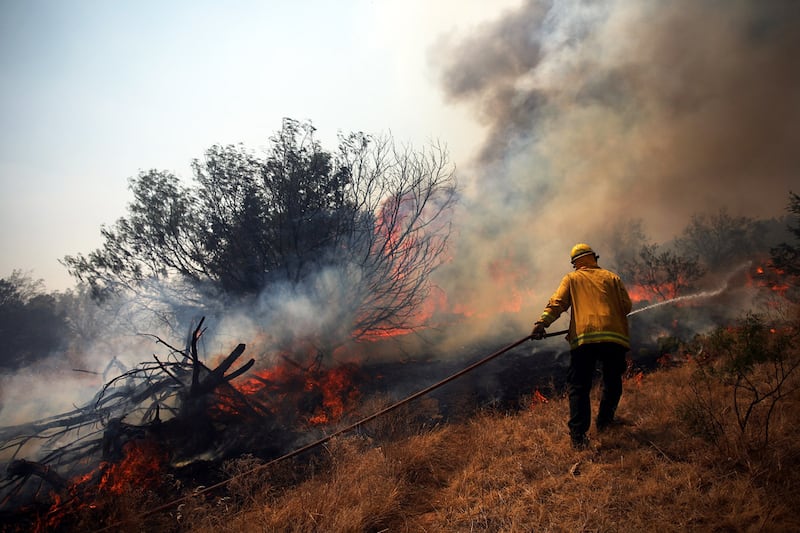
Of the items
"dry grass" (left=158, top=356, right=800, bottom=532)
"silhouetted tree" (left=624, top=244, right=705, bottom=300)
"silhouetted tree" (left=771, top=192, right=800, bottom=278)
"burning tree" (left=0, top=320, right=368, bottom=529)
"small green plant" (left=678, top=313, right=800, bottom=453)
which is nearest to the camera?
"dry grass" (left=158, top=356, right=800, bottom=532)

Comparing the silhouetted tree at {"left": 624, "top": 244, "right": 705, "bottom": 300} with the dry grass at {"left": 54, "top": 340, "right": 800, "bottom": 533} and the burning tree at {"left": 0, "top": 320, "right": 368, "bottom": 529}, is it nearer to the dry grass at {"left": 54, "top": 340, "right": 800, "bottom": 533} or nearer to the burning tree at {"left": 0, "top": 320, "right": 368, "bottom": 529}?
the dry grass at {"left": 54, "top": 340, "right": 800, "bottom": 533}

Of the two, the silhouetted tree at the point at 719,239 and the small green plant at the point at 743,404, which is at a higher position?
the silhouetted tree at the point at 719,239

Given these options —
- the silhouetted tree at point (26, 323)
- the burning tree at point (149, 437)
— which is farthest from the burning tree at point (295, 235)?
the silhouetted tree at point (26, 323)

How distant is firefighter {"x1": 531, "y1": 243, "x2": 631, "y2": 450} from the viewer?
3.57m

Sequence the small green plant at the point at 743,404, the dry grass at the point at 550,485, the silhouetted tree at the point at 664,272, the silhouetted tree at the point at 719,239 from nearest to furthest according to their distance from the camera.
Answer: the dry grass at the point at 550,485
the small green plant at the point at 743,404
the silhouetted tree at the point at 664,272
the silhouetted tree at the point at 719,239

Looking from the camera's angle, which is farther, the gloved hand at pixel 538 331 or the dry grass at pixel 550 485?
the gloved hand at pixel 538 331

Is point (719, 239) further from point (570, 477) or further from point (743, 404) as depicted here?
point (570, 477)

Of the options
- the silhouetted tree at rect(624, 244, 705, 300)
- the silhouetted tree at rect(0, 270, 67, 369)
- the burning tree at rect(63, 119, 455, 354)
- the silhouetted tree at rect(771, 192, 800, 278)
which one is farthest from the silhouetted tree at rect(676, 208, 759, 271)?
the silhouetted tree at rect(0, 270, 67, 369)

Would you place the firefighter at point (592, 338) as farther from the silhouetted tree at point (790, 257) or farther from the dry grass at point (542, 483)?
the silhouetted tree at point (790, 257)

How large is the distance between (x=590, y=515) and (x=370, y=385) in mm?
6183

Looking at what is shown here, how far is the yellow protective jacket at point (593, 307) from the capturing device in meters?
3.56

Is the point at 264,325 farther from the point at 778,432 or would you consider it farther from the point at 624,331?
the point at 778,432

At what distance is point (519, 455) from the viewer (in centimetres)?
381

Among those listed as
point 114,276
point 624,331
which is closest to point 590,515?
point 624,331
